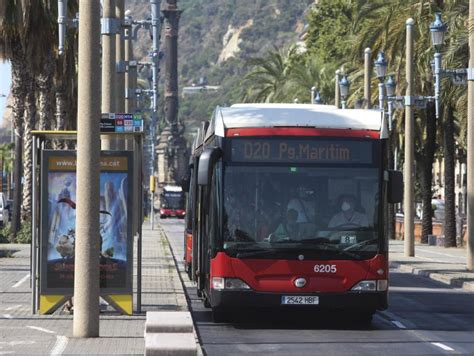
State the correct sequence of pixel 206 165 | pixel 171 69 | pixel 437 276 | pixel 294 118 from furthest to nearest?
pixel 171 69, pixel 437 276, pixel 294 118, pixel 206 165

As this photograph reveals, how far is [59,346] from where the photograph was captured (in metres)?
16.0

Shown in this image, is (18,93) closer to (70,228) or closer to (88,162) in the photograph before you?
(70,228)

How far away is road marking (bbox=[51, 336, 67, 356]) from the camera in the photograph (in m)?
15.3

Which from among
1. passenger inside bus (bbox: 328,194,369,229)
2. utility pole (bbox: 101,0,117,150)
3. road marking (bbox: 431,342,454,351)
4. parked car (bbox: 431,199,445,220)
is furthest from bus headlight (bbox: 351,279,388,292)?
parked car (bbox: 431,199,445,220)

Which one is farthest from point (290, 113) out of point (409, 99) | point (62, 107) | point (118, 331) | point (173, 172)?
point (173, 172)

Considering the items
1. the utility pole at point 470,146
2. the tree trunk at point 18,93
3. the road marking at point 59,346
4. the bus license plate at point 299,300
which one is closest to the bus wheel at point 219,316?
the bus license plate at point 299,300

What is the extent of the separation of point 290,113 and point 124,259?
3324mm

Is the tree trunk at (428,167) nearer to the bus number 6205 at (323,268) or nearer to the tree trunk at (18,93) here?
the tree trunk at (18,93)

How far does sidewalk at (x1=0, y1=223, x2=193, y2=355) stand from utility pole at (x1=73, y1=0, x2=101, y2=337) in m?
0.68

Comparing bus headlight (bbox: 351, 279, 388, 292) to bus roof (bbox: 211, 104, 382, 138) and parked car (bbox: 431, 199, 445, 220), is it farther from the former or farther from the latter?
parked car (bbox: 431, 199, 445, 220)

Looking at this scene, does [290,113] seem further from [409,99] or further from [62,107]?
[62,107]

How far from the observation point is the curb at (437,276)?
101 feet

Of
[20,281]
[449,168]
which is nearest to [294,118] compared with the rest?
[20,281]

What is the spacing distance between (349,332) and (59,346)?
5337mm
